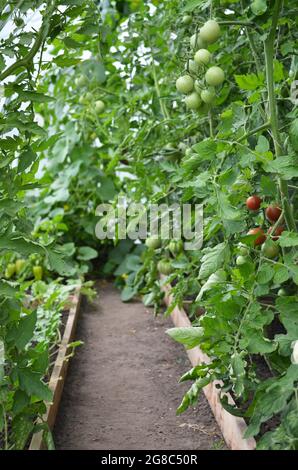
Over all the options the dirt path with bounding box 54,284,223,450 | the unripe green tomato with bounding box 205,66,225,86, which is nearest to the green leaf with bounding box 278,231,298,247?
the unripe green tomato with bounding box 205,66,225,86

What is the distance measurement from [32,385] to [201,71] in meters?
0.94

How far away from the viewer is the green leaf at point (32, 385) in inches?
61.6

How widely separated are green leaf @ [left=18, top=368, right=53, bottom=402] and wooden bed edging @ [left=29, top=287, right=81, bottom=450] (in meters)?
0.24

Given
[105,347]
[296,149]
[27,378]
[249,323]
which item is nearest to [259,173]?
[296,149]

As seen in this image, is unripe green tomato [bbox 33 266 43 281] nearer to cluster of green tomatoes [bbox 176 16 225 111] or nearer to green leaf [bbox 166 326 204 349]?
cluster of green tomatoes [bbox 176 16 225 111]

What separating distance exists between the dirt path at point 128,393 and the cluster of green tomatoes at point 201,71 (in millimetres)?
943

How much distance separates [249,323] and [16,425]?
0.63m

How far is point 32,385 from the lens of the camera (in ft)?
5.16

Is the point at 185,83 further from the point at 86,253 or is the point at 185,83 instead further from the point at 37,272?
the point at 86,253

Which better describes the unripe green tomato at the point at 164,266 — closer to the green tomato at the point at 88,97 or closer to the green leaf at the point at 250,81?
the green tomato at the point at 88,97

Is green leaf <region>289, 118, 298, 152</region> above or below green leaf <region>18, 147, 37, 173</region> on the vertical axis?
below

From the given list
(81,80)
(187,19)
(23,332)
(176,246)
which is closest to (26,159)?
(23,332)

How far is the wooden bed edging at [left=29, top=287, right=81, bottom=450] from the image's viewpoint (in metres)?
1.78
